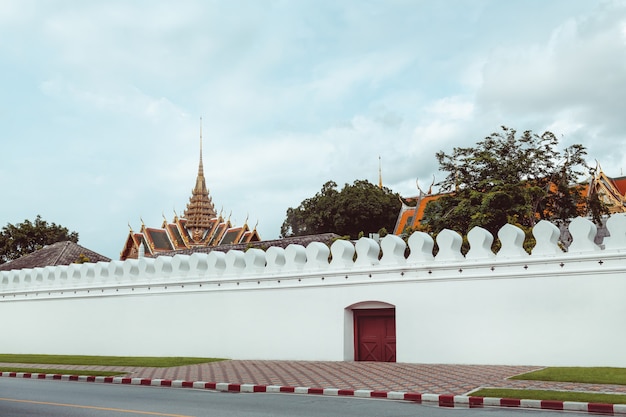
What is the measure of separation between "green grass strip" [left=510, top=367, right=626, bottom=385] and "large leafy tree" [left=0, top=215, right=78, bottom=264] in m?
51.7

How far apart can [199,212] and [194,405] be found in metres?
59.4

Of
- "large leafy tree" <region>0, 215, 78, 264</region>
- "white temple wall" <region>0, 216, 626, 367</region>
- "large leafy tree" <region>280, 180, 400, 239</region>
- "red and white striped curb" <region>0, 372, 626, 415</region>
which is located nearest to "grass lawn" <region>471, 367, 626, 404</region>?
"red and white striped curb" <region>0, 372, 626, 415</region>

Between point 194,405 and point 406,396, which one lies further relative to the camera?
point 406,396

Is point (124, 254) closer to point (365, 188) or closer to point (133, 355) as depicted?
point (365, 188)

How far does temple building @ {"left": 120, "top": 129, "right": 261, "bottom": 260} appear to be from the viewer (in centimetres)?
6178

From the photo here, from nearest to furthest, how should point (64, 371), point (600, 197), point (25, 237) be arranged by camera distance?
point (64, 371), point (600, 197), point (25, 237)

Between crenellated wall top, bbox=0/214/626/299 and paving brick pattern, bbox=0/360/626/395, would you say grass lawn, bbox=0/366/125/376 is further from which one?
crenellated wall top, bbox=0/214/626/299

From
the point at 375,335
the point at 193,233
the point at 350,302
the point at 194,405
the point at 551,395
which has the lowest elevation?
the point at 194,405

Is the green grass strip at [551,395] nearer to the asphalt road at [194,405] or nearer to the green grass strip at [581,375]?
the asphalt road at [194,405]

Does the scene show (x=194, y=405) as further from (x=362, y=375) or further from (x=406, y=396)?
(x=362, y=375)

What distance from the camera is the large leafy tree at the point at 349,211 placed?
2287 inches

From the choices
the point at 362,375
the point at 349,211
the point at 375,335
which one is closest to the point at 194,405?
the point at 362,375

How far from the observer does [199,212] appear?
68.2 m

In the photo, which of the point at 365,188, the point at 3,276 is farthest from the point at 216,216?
the point at 3,276
